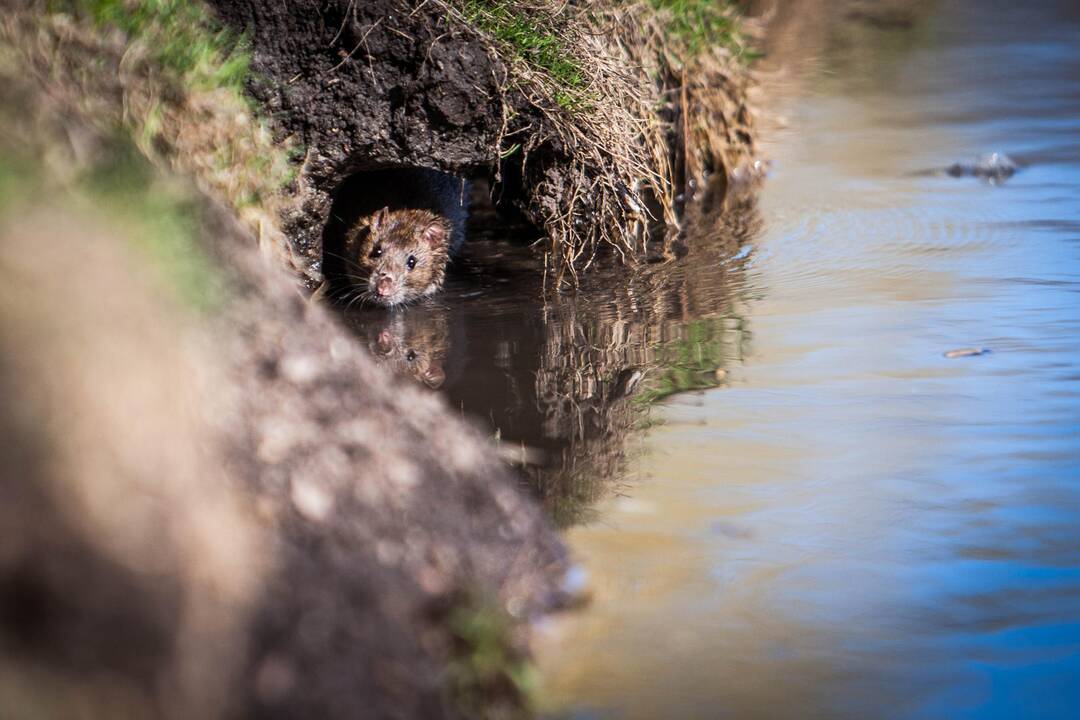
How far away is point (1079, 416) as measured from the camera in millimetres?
4625

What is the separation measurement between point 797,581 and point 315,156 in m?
3.87

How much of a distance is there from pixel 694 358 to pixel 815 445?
111 cm

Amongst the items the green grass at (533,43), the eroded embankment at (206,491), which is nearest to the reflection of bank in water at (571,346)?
the eroded embankment at (206,491)

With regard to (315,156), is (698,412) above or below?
below

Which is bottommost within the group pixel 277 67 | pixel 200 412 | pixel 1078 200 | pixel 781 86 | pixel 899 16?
pixel 200 412

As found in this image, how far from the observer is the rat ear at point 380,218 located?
7.04 metres

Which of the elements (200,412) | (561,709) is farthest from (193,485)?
(561,709)

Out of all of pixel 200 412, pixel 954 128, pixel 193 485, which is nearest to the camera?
pixel 193 485

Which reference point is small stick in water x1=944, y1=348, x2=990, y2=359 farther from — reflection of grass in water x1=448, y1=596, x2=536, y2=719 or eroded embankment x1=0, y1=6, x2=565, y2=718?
reflection of grass in water x1=448, y1=596, x2=536, y2=719

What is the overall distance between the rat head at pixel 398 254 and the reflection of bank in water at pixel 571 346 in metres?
0.14

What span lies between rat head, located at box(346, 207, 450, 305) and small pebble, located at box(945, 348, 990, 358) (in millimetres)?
3003

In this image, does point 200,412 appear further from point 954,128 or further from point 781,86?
point 781,86

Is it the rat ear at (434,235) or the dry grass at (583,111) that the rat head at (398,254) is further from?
the dry grass at (583,111)

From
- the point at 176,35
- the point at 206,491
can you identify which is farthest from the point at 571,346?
the point at 206,491
